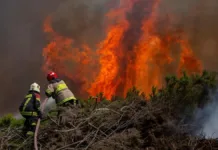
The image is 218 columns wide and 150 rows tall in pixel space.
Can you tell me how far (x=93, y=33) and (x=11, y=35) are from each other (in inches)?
306

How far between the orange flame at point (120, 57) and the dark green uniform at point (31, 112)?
1658 centimetres

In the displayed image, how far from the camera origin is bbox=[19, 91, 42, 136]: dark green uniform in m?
7.74

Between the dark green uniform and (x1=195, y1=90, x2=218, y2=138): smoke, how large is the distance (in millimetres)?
3931

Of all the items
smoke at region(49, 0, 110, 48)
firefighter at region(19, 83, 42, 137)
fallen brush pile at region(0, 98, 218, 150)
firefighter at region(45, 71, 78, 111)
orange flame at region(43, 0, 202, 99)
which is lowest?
fallen brush pile at region(0, 98, 218, 150)

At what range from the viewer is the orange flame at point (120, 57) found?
2516 cm

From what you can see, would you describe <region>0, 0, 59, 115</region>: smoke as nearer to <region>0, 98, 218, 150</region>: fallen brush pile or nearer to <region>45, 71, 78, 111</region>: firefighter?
<region>45, 71, 78, 111</region>: firefighter

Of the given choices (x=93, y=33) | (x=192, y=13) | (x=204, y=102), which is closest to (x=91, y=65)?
(x=93, y=33)

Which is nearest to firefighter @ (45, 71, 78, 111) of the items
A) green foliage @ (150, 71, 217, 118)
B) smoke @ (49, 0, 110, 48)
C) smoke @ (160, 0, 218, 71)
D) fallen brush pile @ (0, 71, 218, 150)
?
fallen brush pile @ (0, 71, 218, 150)

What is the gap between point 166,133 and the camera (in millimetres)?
6871

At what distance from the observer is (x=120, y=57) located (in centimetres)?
2644

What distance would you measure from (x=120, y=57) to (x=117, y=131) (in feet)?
64.1

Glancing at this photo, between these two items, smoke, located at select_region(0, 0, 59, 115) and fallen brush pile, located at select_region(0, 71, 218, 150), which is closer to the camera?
fallen brush pile, located at select_region(0, 71, 218, 150)

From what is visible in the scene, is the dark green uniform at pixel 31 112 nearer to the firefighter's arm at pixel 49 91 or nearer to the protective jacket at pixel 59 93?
the firefighter's arm at pixel 49 91

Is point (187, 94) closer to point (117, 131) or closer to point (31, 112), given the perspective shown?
point (117, 131)
